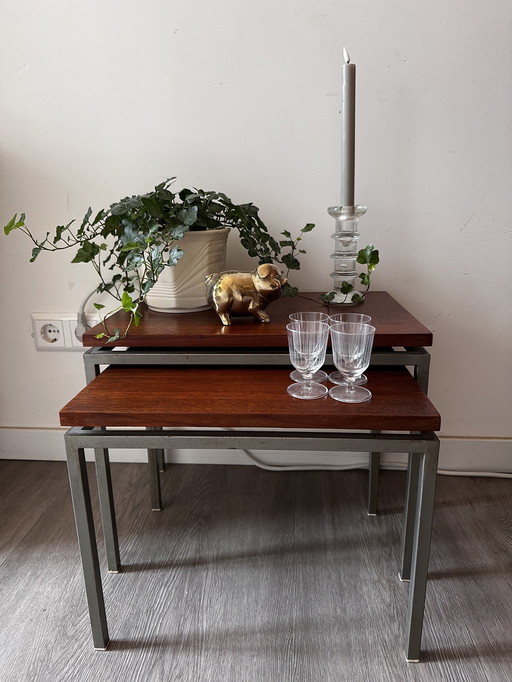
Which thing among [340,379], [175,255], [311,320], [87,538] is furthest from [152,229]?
[87,538]

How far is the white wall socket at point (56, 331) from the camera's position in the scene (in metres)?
1.42

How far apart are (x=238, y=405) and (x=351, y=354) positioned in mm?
203

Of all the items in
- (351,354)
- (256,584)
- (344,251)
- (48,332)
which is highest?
(344,251)

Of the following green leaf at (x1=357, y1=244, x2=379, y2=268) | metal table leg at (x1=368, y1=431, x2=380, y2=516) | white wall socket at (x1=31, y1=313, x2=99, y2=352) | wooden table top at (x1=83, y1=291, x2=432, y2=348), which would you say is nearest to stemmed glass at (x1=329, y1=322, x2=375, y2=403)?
wooden table top at (x1=83, y1=291, x2=432, y2=348)

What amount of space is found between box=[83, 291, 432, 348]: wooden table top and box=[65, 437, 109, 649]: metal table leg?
246mm

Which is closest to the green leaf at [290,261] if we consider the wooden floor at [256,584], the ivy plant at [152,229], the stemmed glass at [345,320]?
the ivy plant at [152,229]

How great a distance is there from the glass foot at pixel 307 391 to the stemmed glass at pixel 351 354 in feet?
0.06

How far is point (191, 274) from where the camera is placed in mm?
1096

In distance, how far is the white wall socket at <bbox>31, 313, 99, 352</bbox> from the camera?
1425mm

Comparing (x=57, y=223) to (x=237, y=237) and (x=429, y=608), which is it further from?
(x=429, y=608)

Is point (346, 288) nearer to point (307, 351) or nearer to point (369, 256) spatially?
point (369, 256)

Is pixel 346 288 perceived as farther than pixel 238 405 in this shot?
Yes

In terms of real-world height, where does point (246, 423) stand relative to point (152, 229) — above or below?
below

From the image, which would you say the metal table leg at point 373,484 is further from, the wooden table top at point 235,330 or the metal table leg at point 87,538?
the metal table leg at point 87,538
